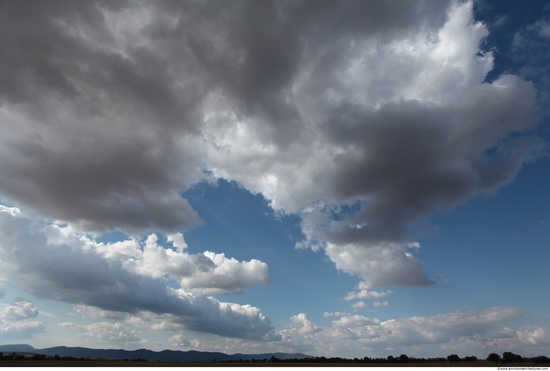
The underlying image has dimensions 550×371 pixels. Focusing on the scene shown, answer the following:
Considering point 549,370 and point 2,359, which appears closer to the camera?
point 549,370

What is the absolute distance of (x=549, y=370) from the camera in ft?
396

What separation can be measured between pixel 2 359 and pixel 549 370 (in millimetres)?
234538

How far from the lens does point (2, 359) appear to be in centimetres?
17025
